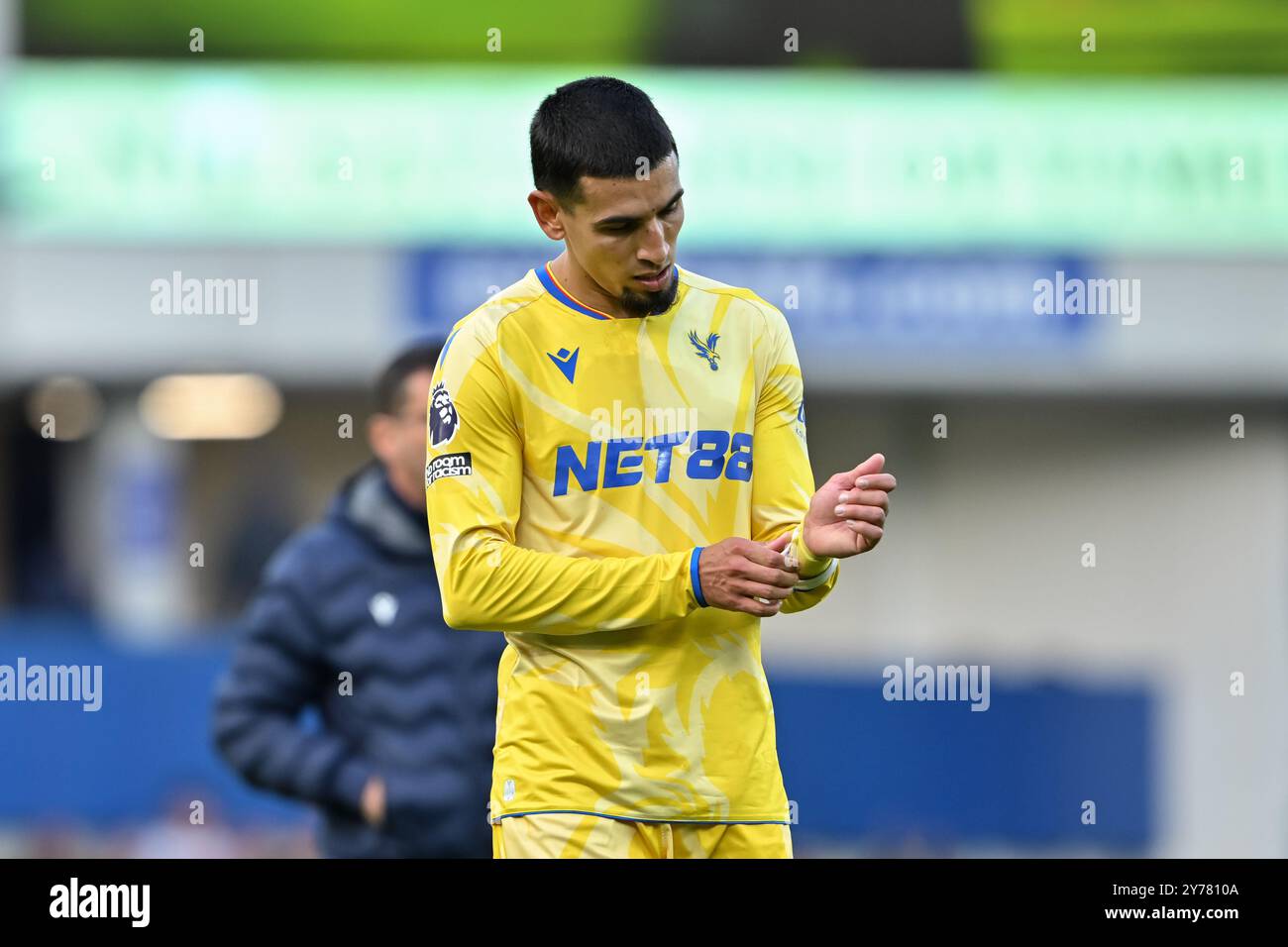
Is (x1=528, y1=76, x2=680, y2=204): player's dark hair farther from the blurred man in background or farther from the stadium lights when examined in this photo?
the stadium lights

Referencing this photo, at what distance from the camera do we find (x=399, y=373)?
5.56 m

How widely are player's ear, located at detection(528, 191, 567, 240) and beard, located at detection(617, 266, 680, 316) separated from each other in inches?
7.3

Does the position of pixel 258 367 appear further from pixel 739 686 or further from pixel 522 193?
pixel 739 686

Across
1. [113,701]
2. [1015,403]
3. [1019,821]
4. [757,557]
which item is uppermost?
[1015,403]

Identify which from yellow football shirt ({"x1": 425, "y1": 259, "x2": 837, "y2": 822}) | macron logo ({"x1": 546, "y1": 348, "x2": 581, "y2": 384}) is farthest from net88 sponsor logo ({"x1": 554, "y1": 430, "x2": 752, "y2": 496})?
macron logo ({"x1": 546, "y1": 348, "x2": 581, "y2": 384})

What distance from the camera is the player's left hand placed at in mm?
3596

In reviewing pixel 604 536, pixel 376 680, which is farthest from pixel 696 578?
pixel 376 680

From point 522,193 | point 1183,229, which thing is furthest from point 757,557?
point 1183,229

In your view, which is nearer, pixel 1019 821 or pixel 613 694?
pixel 613 694

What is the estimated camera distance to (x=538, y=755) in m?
3.82

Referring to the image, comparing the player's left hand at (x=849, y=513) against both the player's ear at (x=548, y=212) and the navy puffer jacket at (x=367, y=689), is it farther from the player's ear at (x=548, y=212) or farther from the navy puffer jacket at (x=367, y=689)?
the navy puffer jacket at (x=367, y=689)
